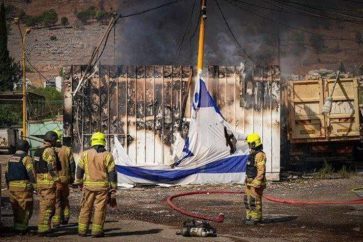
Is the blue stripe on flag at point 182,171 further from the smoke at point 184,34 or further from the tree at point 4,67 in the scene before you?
the tree at point 4,67

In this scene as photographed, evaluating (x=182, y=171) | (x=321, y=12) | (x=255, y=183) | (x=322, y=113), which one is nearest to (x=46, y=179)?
(x=255, y=183)

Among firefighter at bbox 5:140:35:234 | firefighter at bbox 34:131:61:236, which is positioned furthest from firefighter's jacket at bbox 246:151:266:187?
firefighter at bbox 5:140:35:234

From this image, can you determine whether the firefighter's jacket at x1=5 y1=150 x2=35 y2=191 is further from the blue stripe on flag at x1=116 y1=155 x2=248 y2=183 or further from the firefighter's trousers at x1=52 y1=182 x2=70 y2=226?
the blue stripe on flag at x1=116 y1=155 x2=248 y2=183

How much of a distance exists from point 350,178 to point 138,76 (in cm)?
650

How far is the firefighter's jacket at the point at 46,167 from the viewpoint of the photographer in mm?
8914

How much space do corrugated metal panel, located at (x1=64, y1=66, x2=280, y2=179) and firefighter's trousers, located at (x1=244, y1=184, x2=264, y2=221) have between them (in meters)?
5.81

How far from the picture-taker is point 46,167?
9.01 meters

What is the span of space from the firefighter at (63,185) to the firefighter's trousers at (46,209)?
538 millimetres

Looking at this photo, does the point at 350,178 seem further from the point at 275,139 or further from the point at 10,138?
the point at 10,138

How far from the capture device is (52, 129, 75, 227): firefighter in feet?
30.9

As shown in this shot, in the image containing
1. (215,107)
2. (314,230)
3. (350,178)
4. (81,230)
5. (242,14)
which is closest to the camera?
(81,230)

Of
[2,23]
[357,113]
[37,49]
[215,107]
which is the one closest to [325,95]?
[357,113]

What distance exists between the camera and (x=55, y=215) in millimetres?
9406

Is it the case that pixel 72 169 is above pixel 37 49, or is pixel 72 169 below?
below
